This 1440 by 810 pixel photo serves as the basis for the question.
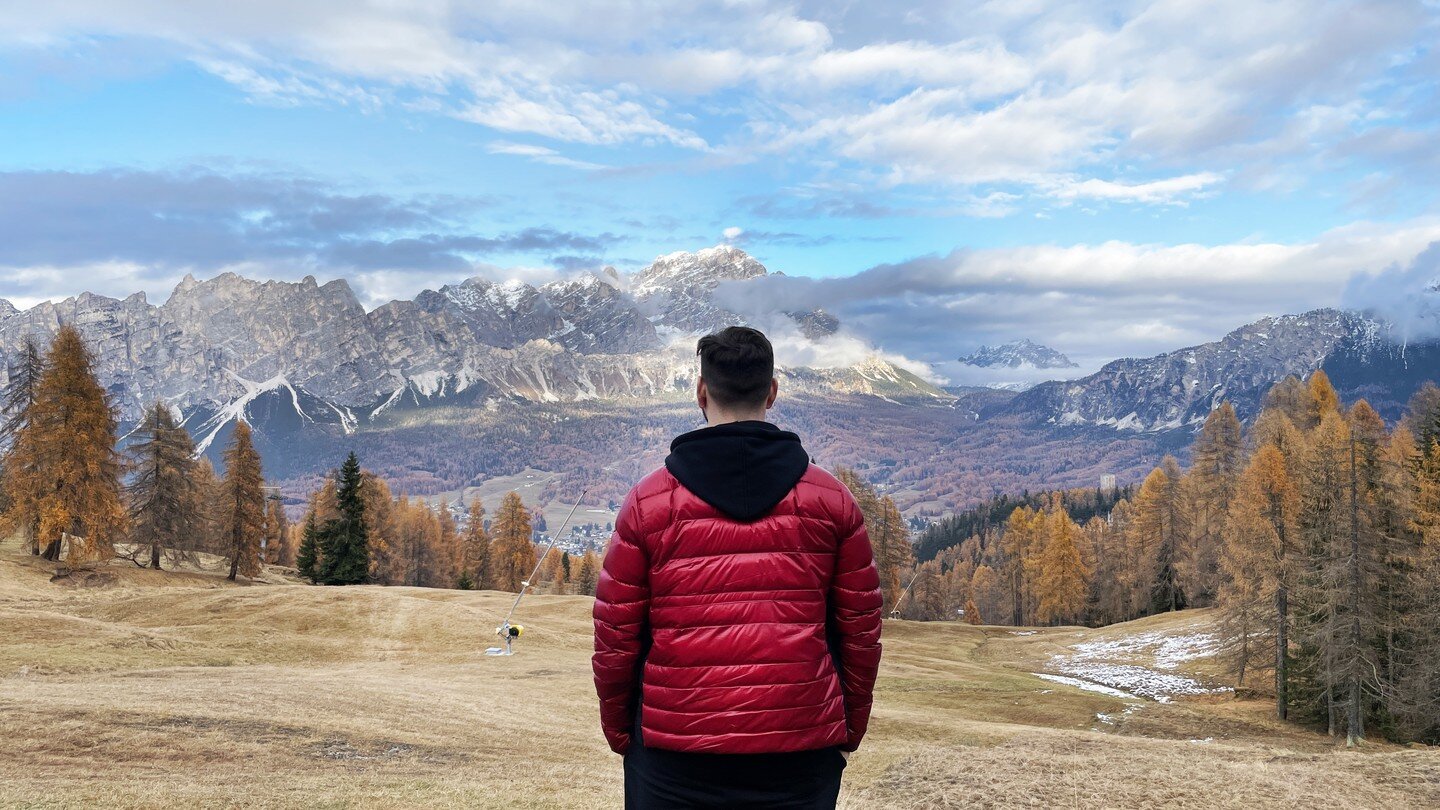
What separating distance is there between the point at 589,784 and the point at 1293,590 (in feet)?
115

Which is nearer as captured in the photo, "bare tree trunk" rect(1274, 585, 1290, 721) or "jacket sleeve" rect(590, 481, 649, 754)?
"jacket sleeve" rect(590, 481, 649, 754)

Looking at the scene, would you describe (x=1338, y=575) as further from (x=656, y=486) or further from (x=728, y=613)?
(x=656, y=486)

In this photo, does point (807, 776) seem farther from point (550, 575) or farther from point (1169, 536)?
point (550, 575)

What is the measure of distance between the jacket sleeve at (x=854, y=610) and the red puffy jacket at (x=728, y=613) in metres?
0.02

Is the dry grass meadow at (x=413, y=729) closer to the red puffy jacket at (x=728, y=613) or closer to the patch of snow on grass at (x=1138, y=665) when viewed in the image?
the patch of snow on grass at (x=1138, y=665)

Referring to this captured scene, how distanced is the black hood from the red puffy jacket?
0.08 m

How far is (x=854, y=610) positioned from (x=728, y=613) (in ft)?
2.75

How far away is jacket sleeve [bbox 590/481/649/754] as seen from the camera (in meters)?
5.18

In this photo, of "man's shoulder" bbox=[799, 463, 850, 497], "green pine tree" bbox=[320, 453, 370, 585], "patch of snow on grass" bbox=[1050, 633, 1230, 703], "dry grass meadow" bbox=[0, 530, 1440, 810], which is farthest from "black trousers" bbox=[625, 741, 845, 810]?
"green pine tree" bbox=[320, 453, 370, 585]

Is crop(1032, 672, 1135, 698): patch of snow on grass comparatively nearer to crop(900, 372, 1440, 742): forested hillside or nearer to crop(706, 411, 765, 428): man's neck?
crop(900, 372, 1440, 742): forested hillside

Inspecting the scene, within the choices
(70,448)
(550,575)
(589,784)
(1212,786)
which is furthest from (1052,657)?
(550,575)

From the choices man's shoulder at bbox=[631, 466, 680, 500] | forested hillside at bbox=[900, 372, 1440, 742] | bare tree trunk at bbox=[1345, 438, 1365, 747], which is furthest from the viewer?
forested hillside at bbox=[900, 372, 1440, 742]

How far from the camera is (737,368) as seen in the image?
17.7 ft

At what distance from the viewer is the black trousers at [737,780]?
509cm
